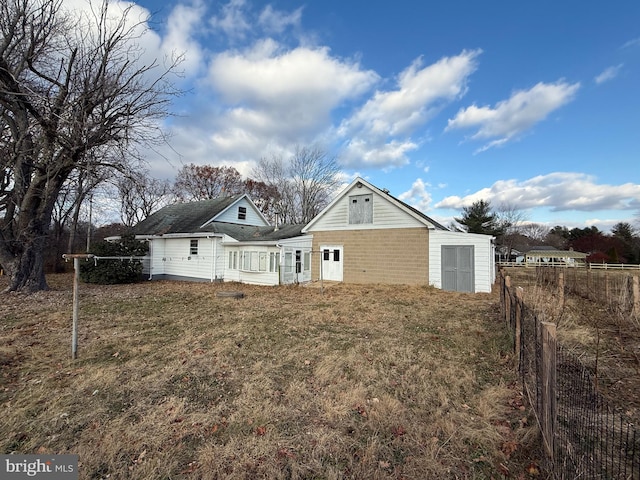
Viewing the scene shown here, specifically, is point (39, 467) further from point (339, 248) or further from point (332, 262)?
point (332, 262)

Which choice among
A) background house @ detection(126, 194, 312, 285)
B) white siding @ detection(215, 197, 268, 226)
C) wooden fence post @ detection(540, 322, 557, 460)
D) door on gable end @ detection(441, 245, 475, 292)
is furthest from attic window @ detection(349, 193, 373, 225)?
wooden fence post @ detection(540, 322, 557, 460)

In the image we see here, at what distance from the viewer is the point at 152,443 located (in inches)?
125

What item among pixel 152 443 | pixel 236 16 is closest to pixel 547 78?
pixel 236 16

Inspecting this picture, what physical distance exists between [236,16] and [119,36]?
181 inches

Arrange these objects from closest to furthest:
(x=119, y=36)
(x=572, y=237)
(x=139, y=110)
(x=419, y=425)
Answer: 1. (x=419, y=425)
2. (x=119, y=36)
3. (x=139, y=110)
4. (x=572, y=237)

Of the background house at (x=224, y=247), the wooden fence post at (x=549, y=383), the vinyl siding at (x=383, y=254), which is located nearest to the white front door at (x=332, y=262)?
the vinyl siding at (x=383, y=254)

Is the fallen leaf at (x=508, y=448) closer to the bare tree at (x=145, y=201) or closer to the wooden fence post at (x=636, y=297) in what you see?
the wooden fence post at (x=636, y=297)

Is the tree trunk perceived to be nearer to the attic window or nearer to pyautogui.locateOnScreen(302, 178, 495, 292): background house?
pyautogui.locateOnScreen(302, 178, 495, 292): background house

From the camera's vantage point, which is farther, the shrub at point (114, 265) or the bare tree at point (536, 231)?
the bare tree at point (536, 231)

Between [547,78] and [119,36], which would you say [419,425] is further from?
[119,36]

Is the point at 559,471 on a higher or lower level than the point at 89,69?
lower

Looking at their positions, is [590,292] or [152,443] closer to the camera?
[152,443]

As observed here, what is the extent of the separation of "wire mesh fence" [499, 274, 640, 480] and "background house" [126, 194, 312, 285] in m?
13.3

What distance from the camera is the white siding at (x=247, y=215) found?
66.5 ft
